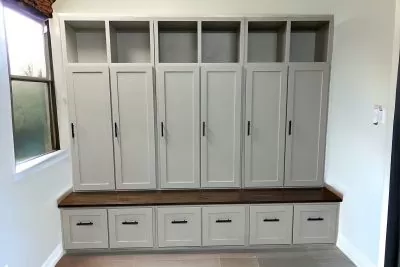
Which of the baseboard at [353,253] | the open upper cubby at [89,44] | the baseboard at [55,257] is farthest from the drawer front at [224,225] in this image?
the open upper cubby at [89,44]

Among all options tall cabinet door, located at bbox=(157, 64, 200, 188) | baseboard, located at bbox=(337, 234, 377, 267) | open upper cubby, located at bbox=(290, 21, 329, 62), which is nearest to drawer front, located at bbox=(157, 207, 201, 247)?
Answer: tall cabinet door, located at bbox=(157, 64, 200, 188)

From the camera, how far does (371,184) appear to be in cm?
217

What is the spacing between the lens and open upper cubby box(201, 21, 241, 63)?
288 cm

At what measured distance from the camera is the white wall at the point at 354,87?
2039 millimetres

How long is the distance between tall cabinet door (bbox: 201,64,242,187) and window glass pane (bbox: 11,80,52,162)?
1.47 m

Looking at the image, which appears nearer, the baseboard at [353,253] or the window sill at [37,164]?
the window sill at [37,164]

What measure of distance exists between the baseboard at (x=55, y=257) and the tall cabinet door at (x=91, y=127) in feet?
1.85

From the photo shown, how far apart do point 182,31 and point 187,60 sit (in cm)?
30

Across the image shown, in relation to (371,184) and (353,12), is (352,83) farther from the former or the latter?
(371,184)

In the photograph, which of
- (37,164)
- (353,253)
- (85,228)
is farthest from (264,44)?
(85,228)

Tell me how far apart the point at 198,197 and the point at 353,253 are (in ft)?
4.79

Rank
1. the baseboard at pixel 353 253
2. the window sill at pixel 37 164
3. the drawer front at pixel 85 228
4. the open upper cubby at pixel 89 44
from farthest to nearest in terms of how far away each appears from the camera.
Answer: the open upper cubby at pixel 89 44
the drawer front at pixel 85 228
the baseboard at pixel 353 253
the window sill at pixel 37 164

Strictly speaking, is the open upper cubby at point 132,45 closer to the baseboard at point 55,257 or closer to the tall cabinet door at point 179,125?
the tall cabinet door at point 179,125

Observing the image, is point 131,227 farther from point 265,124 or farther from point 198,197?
point 265,124
